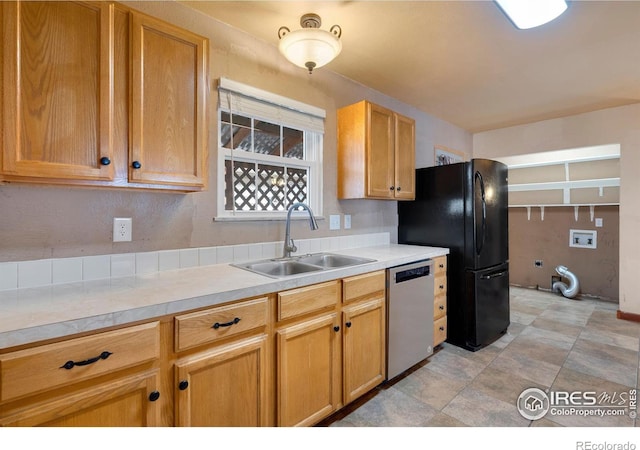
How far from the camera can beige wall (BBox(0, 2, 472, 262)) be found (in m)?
1.35

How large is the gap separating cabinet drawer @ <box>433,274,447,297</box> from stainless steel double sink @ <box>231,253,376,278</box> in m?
0.83

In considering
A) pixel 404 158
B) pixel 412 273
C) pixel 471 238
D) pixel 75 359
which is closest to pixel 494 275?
pixel 471 238

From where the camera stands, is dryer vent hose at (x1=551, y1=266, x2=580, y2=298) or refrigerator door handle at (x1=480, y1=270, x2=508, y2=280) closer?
→ refrigerator door handle at (x1=480, y1=270, x2=508, y2=280)

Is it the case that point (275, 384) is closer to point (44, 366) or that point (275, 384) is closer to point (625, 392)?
point (44, 366)

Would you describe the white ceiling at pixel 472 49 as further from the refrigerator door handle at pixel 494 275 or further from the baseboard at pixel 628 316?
the baseboard at pixel 628 316

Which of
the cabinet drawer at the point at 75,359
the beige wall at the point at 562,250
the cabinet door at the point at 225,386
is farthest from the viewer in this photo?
the beige wall at the point at 562,250

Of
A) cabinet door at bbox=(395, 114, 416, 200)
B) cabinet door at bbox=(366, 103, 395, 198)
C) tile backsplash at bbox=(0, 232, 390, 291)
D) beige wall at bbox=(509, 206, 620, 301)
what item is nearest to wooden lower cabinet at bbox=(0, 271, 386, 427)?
tile backsplash at bbox=(0, 232, 390, 291)

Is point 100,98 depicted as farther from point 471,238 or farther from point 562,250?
point 562,250

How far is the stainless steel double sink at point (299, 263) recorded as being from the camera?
1930 millimetres

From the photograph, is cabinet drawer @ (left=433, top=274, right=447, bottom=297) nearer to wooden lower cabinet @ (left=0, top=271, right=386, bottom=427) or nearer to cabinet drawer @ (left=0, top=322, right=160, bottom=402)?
wooden lower cabinet @ (left=0, top=271, right=386, bottom=427)

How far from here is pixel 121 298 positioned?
3.80ft

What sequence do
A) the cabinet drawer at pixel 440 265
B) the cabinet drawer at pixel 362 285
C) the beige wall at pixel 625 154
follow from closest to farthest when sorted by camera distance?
the cabinet drawer at pixel 362 285, the cabinet drawer at pixel 440 265, the beige wall at pixel 625 154

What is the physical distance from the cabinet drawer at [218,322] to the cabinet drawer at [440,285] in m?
1.67

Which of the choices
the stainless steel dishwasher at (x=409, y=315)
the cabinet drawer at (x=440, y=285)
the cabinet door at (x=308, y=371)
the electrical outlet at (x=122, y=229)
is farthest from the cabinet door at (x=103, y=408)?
the cabinet drawer at (x=440, y=285)
